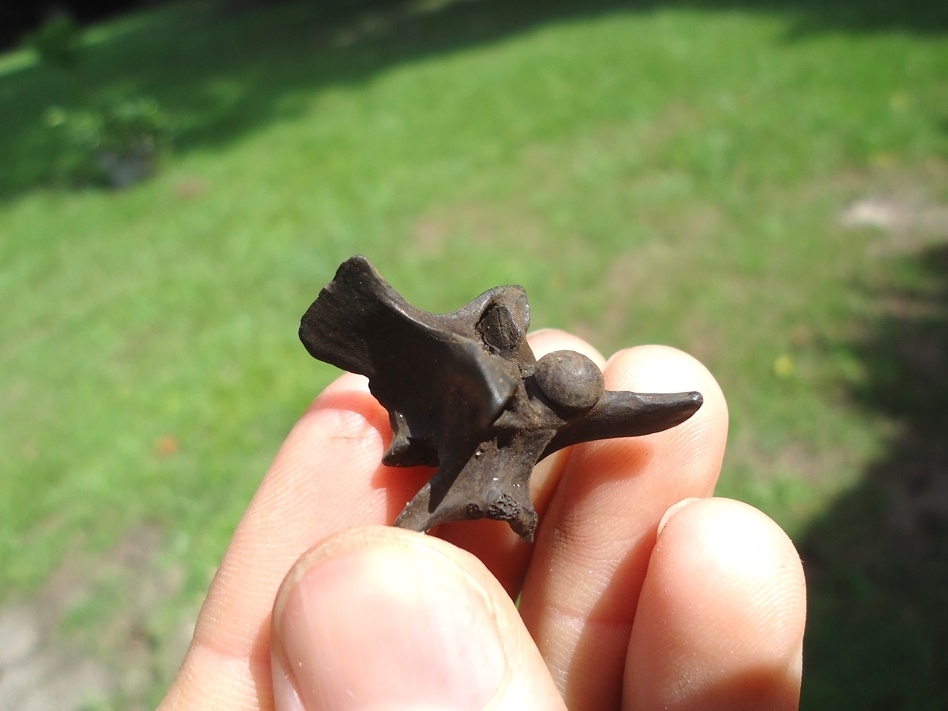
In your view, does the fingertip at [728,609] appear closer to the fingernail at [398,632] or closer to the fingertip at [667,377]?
the fingertip at [667,377]

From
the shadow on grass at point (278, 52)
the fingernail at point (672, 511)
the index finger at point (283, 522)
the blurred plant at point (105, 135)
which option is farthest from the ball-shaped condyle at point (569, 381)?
the shadow on grass at point (278, 52)

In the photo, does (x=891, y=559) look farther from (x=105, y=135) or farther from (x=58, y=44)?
(x=58, y=44)

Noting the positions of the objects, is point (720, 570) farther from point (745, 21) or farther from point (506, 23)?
point (506, 23)

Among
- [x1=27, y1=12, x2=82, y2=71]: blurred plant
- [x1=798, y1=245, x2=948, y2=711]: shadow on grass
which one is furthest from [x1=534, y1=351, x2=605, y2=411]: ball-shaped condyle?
[x1=27, y1=12, x2=82, y2=71]: blurred plant

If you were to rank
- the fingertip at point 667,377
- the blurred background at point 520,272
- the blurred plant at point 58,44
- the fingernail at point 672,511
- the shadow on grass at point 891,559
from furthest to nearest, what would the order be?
the blurred plant at point 58,44 → the blurred background at point 520,272 → the shadow on grass at point 891,559 → the fingertip at point 667,377 → the fingernail at point 672,511

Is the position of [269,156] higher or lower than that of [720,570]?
lower

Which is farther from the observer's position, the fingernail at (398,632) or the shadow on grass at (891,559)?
the shadow on grass at (891,559)

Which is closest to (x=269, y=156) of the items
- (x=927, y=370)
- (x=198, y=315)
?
(x=198, y=315)
